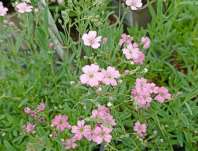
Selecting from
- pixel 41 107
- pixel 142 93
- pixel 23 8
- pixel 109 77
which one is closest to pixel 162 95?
pixel 142 93

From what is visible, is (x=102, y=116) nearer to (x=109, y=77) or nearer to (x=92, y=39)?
(x=109, y=77)

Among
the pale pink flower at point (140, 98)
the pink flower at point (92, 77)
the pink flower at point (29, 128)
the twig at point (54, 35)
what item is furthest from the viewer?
the twig at point (54, 35)

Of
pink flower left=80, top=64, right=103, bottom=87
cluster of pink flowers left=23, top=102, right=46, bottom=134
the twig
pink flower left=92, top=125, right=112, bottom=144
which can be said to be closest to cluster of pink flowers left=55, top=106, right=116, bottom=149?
pink flower left=92, top=125, right=112, bottom=144

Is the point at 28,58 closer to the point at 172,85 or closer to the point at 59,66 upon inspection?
the point at 59,66

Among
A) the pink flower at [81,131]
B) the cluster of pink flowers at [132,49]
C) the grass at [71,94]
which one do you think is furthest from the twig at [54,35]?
the pink flower at [81,131]

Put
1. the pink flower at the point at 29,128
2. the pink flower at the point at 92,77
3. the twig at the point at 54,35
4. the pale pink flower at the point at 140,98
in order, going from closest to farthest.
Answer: the pink flower at the point at 92,77, the pale pink flower at the point at 140,98, the pink flower at the point at 29,128, the twig at the point at 54,35

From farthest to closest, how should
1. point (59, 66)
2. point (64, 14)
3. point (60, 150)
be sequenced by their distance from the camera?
point (59, 66), point (60, 150), point (64, 14)

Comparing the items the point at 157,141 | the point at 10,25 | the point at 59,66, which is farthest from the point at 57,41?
the point at 157,141

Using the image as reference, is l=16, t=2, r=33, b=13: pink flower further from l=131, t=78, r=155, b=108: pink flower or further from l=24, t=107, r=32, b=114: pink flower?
l=131, t=78, r=155, b=108: pink flower

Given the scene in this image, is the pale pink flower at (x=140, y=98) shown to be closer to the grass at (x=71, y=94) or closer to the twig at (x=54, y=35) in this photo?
the grass at (x=71, y=94)
